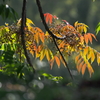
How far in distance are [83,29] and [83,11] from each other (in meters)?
11.2

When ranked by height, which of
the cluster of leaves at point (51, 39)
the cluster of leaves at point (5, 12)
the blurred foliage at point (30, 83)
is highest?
the cluster of leaves at point (5, 12)

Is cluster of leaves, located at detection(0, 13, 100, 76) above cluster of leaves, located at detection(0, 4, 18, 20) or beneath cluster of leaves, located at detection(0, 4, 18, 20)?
beneath

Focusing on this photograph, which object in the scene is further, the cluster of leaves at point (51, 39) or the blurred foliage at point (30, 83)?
the cluster of leaves at point (51, 39)

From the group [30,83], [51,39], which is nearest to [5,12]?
[51,39]

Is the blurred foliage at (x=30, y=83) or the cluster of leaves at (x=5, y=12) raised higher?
the cluster of leaves at (x=5, y=12)

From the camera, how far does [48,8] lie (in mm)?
12375

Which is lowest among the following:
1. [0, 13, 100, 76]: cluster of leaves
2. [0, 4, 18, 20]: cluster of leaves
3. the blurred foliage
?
the blurred foliage

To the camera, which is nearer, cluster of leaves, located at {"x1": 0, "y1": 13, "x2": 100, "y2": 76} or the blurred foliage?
the blurred foliage

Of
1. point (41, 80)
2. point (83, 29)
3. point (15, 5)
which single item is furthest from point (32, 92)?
point (15, 5)

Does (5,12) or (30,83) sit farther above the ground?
(5,12)

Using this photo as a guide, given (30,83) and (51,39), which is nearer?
(30,83)

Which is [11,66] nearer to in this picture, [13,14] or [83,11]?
[13,14]

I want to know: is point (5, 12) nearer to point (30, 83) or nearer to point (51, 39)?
point (51, 39)

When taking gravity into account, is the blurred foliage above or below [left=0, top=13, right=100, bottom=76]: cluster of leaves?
below
